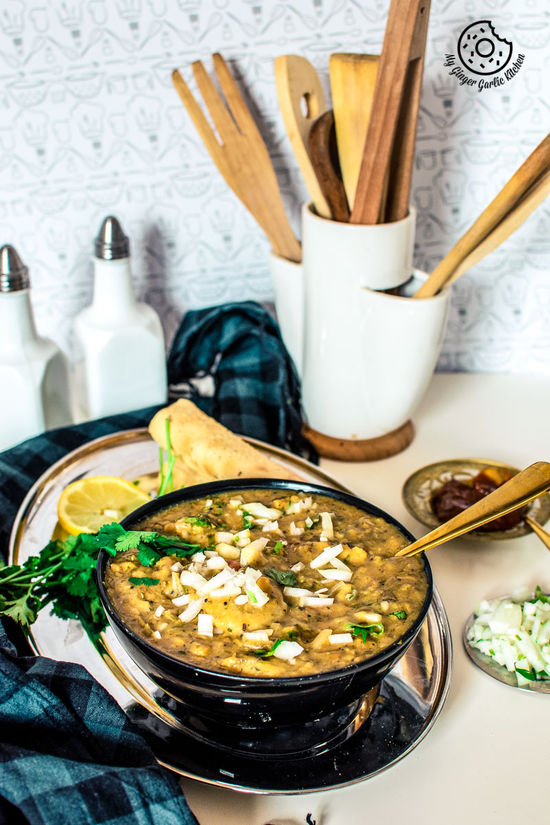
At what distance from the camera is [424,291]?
1.12 m

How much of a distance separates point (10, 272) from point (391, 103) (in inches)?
21.2

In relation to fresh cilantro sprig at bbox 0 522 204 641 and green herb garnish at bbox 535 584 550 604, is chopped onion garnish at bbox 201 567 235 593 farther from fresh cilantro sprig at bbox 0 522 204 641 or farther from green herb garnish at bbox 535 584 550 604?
green herb garnish at bbox 535 584 550 604

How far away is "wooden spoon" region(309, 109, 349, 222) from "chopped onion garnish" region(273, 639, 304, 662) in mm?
667

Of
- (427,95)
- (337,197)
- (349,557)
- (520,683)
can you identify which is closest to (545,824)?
(520,683)

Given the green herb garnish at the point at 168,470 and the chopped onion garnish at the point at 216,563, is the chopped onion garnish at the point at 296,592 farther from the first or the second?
the green herb garnish at the point at 168,470

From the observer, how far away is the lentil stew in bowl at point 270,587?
67cm

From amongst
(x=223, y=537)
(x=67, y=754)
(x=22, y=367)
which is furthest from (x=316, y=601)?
(x=22, y=367)

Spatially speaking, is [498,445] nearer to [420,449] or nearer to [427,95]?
[420,449]

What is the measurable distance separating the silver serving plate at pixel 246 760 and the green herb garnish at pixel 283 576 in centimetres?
15

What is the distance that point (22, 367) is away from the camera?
1152 mm

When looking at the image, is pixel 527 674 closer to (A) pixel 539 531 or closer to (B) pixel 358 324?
(A) pixel 539 531

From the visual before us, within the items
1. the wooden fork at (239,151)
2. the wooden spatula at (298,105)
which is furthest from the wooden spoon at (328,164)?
the wooden fork at (239,151)

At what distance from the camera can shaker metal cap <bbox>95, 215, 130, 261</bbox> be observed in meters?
1.16

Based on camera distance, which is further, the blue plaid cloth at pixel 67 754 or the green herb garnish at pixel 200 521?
the green herb garnish at pixel 200 521
